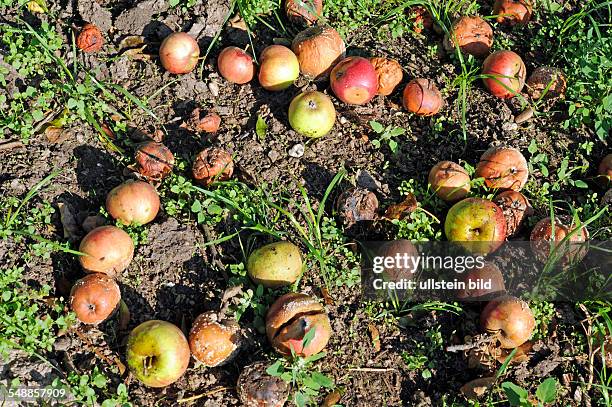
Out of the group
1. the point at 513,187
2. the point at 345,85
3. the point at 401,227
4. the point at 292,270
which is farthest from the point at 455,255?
the point at 345,85

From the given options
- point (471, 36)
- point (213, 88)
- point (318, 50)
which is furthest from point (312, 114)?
point (471, 36)

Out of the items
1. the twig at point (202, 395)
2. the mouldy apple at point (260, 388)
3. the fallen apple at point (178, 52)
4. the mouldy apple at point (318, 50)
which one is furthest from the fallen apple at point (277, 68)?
the twig at point (202, 395)

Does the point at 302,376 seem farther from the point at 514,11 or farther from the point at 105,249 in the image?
the point at 514,11

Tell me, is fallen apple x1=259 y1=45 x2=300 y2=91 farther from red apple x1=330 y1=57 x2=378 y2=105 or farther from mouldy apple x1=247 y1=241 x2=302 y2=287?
mouldy apple x1=247 y1=241 x2=302 y2=287

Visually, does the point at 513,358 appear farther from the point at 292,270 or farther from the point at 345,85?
the point at 345,85

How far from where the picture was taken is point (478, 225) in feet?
14.4

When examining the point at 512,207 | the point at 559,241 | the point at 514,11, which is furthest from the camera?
the point at 514,11

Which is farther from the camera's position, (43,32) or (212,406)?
(43,32)

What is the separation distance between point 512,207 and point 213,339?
235cm

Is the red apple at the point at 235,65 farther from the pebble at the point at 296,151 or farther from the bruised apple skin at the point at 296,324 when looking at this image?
the bruised apple skin at the point at 296,324

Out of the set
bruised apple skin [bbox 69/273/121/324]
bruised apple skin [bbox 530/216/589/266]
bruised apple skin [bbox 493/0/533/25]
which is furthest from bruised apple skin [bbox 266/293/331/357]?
bruised apple skin [bbox 493/0/533/25]

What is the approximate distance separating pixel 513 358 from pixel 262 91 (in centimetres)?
283

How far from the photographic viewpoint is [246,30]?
548 cm

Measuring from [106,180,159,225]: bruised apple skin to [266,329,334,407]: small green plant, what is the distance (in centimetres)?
141
